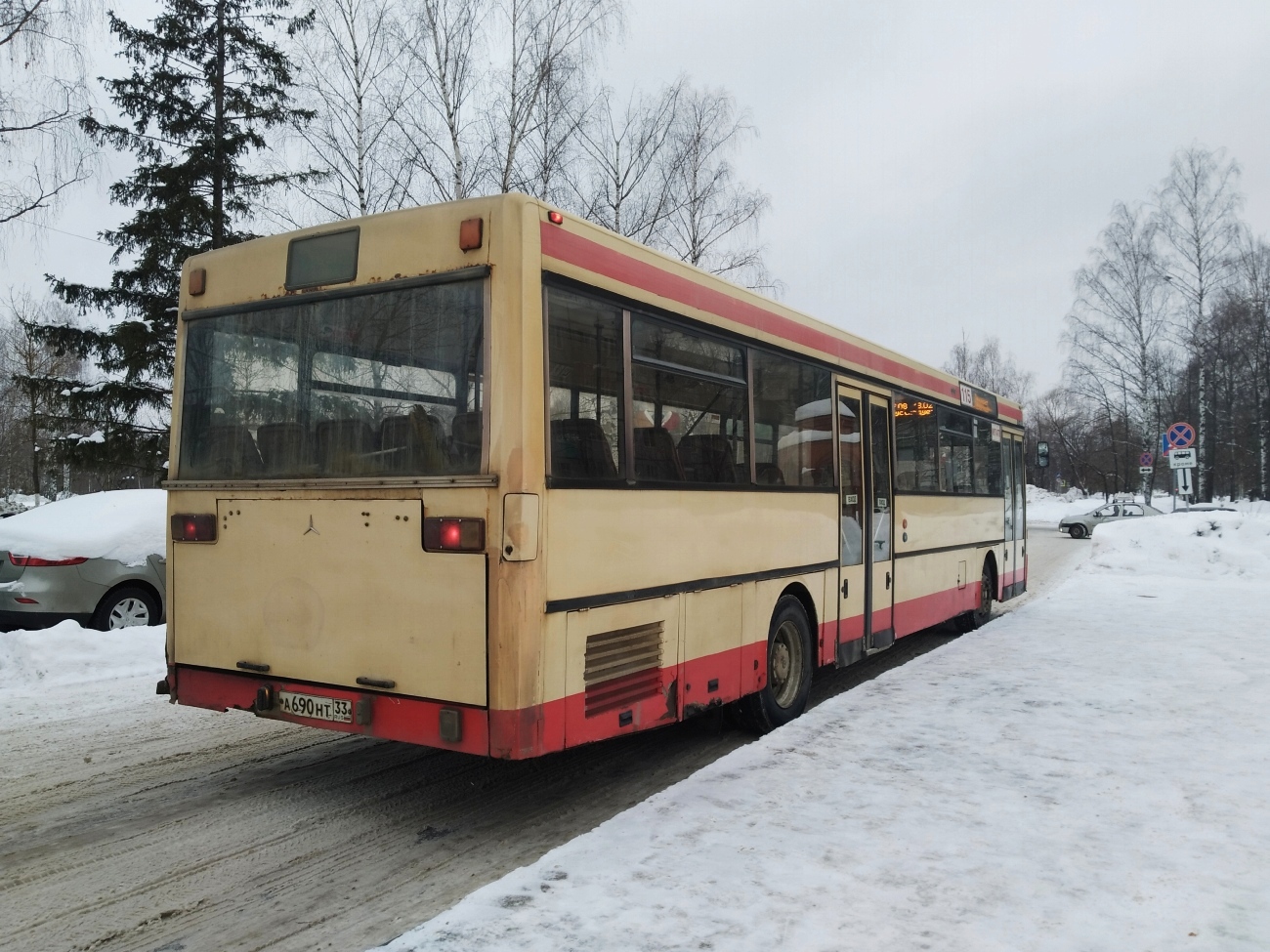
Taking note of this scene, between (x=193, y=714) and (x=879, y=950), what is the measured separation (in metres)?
5.85

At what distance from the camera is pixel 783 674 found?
7.00m

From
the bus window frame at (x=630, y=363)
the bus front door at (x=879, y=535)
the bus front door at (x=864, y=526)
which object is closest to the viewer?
the bus window frame at (x=630, y=363)

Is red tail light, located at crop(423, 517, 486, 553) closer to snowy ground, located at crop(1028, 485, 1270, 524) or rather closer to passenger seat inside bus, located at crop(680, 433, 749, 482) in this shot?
passenger seat inside bus, located at crop(680, 433, 749, 482)

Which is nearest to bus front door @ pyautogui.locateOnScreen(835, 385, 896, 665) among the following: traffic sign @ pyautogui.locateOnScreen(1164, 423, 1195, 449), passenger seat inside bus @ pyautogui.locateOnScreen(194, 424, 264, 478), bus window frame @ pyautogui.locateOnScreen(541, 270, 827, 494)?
bus window frame @ pyautogui.locateOnScreen(541, 270, 827, 494)

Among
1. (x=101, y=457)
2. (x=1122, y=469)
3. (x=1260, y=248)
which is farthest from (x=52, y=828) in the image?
(x=1122, y=469)

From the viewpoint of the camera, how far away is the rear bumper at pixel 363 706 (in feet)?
14.1

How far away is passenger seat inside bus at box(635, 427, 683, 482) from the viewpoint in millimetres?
5168

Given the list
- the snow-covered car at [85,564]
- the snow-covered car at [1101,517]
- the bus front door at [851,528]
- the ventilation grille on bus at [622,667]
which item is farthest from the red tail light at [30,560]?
the snow-covered car at [1101,517]

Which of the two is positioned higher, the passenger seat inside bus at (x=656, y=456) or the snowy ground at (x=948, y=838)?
the passenger seat inside bus at (x=656, y=456)

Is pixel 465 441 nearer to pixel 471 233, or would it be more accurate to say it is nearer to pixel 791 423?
pixel 471 233

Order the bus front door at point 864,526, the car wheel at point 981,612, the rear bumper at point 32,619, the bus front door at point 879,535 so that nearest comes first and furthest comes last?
1. the bus front door at point 864,526
2. the bus front door at point 879,535
3. the rear bumper at point 32,619
4. the car wheel at point 981,612

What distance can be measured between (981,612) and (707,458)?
7815 millimetres

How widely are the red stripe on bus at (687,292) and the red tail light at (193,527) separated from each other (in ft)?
8.14

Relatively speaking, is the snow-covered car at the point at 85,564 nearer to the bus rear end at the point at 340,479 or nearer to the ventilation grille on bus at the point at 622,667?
the bus rear end at the point at 340,479
